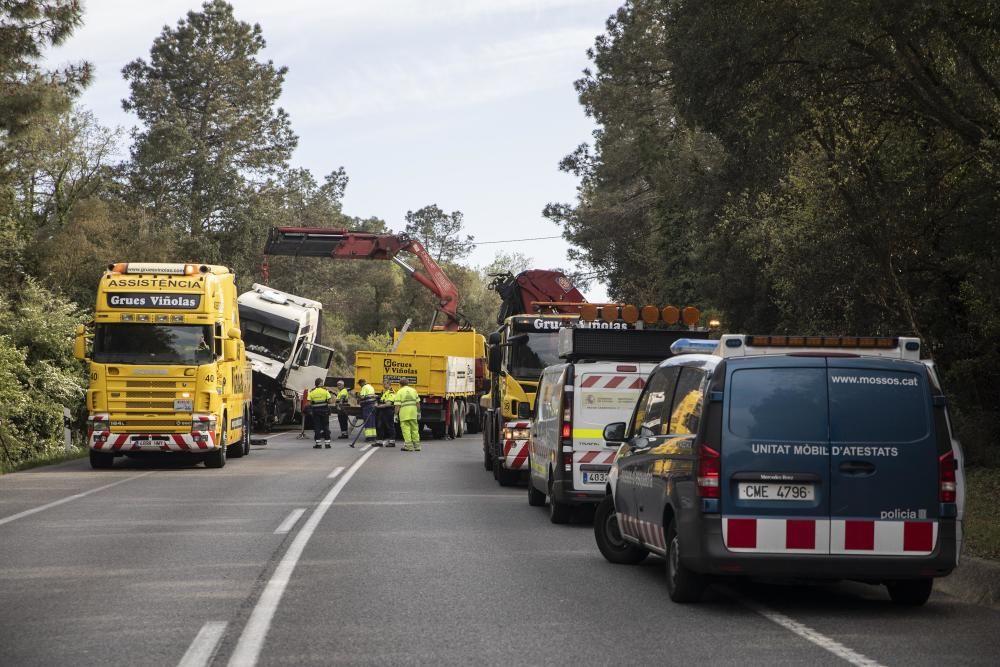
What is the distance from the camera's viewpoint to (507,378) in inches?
925

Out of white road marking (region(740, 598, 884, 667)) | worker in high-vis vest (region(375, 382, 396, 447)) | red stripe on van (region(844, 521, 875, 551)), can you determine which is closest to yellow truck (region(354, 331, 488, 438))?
worker in high-vis vest (region(375, 382, 396, 447))

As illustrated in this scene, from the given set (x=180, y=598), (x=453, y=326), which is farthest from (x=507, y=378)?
(x=453, y=326)

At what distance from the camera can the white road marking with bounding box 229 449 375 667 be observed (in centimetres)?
765

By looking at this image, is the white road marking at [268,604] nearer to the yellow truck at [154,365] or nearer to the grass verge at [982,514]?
the grass verge at [982,514]

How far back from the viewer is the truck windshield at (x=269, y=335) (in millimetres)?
40812

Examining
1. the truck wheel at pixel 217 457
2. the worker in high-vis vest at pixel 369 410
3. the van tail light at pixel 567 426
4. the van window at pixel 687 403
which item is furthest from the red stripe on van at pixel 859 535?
the worker in high-vis vest at pixel 369 410

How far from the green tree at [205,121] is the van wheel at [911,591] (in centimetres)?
5452

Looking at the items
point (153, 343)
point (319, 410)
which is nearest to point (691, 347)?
point (153, 343)

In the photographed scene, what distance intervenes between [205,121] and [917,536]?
5995cm

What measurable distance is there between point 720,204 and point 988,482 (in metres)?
8.16

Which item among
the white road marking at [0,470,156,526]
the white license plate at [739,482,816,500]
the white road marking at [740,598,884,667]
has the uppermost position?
the white license plate at [739,482,816,500]

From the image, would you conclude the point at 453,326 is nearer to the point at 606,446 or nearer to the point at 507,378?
the point at 507,378

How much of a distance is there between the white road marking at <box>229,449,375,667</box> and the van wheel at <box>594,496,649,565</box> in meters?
2.68

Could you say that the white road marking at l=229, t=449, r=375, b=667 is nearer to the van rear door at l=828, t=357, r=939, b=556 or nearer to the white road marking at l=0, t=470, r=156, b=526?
the white road marking at l=0, t=470, r=156, b=526
